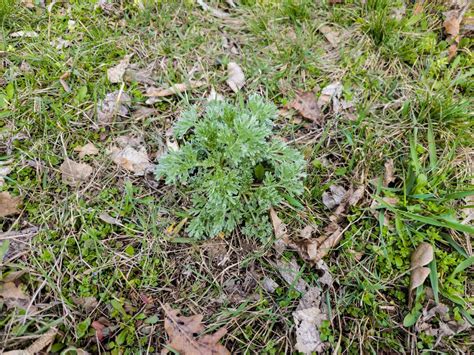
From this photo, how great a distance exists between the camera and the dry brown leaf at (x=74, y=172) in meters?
2.26

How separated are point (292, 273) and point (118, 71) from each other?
194 cm

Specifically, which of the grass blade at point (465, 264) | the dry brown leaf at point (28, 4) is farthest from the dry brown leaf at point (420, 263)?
the dry brown leaf at point (28, 4)

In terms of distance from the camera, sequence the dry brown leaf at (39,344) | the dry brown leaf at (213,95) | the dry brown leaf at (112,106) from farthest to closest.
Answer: the dry brown leaf at (213,95) < the dry brown leaf at (112,106) < the dry brown leaf at (39,344)

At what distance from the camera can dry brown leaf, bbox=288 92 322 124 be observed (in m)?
2.48

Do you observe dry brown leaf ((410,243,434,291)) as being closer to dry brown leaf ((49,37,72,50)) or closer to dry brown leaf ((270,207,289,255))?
dry brown leaf ((270,207,289,255))

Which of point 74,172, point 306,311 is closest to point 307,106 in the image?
point 306,311

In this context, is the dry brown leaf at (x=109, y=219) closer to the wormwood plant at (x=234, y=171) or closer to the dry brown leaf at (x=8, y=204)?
the wormwood plant at (x=234, y=171)

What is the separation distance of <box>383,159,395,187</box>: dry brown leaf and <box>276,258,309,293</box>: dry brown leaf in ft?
2.62

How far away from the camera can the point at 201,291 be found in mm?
2010

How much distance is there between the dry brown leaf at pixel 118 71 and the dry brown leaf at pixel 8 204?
1069mm

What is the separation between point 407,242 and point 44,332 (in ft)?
6.86

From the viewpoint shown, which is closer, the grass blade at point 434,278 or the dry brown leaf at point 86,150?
the grass blade at point 434,278

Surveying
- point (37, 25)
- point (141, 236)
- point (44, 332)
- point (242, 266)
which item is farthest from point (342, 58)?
point (44, 332)

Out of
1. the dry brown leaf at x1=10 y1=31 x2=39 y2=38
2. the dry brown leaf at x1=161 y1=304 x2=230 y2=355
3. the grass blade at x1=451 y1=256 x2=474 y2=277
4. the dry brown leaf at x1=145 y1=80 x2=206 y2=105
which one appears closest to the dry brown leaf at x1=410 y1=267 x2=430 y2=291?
the grass blade at x1=451 y1=256 x2=474 y2=277
